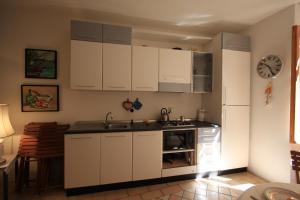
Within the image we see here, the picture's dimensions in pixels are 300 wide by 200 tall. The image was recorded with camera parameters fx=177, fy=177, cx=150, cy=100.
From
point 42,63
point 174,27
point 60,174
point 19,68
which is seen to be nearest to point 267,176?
point 174,27

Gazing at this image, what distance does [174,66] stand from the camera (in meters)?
2.84

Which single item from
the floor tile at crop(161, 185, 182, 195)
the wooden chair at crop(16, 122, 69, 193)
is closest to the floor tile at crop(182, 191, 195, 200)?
the floor tile at crop(161, 185, 182, 195)

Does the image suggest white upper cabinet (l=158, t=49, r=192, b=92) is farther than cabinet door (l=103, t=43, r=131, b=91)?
Yes

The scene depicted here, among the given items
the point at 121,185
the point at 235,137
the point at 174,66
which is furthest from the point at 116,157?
the point at 235,137

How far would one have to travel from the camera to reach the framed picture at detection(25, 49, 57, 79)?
2553 millimetres

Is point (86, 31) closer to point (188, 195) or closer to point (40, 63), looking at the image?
point (40, 63)

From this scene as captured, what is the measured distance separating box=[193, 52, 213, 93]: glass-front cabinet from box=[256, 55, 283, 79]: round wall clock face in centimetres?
75

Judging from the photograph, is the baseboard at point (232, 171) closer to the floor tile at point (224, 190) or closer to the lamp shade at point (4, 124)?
the floor tile at point (224, 190)

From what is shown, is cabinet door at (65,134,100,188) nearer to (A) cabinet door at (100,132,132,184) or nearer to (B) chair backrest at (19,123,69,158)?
(A) cabinet door at (100,132,132,184)

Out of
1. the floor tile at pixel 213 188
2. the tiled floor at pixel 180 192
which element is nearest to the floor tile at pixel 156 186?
the tiled floor at pixel 180 192

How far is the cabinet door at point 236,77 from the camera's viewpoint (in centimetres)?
285

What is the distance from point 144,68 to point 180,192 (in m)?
1.82

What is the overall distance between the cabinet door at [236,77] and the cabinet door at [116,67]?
1.53 metres

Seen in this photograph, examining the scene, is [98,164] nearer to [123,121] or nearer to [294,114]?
[123,121]
